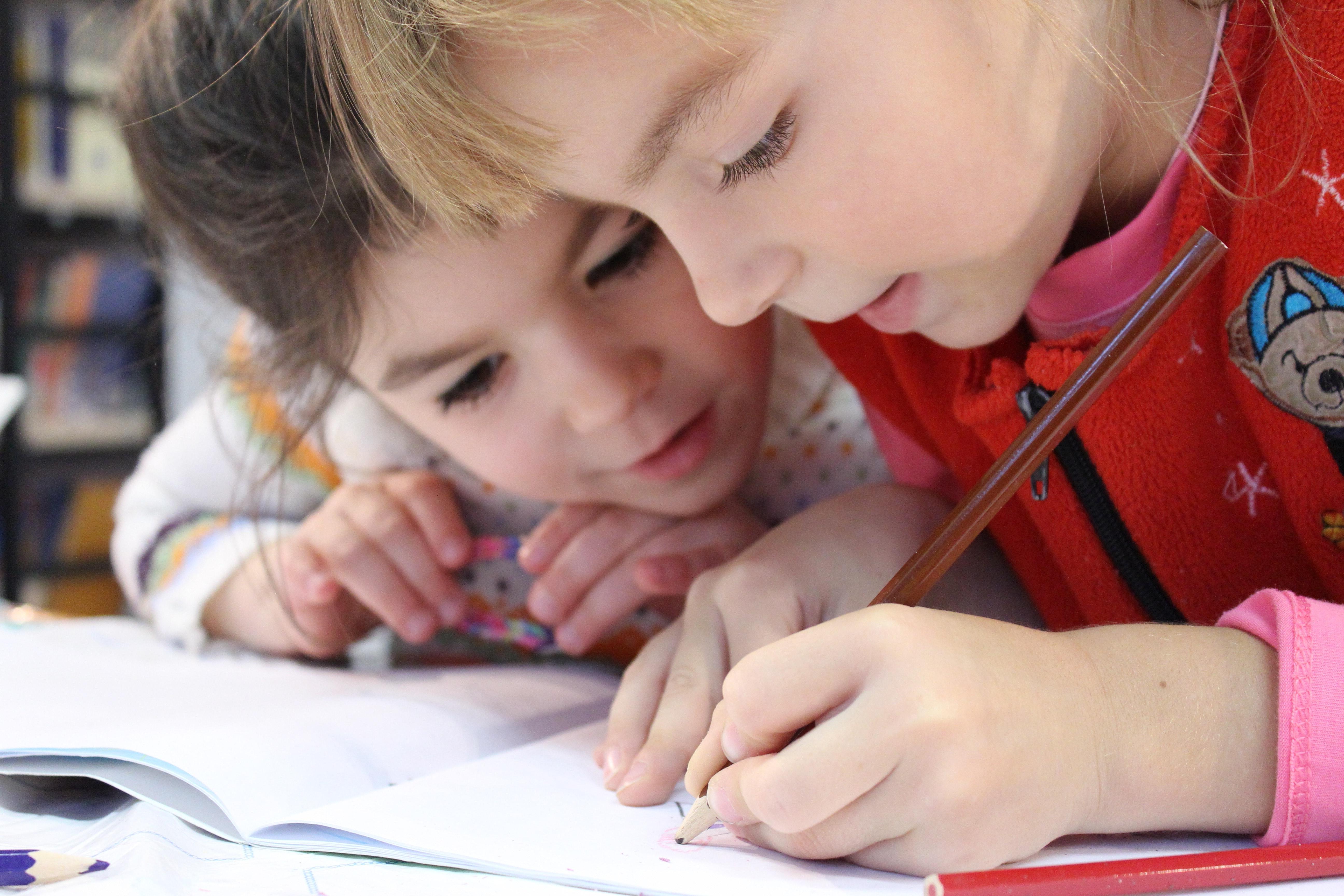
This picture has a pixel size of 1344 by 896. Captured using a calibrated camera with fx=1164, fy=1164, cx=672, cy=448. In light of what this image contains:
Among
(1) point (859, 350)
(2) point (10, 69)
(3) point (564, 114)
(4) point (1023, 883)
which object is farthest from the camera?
(2) point (10, 69)

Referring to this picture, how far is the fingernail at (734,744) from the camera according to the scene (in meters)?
0.38

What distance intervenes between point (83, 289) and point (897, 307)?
1768mm

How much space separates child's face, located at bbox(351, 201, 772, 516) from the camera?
1.88 ft

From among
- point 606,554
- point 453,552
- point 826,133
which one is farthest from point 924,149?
point 453,552

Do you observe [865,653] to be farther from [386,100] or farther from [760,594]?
[386,100]

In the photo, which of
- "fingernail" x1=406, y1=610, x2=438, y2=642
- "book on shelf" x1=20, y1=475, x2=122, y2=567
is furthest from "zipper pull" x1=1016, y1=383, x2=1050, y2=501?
"book on shelf" x1=20, y1=475, x2=122, y2=567

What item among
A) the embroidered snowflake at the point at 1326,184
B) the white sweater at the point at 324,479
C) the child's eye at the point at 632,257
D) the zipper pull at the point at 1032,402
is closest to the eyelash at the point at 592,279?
the child's eye at the point at 632,257

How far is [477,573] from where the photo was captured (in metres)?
0.85

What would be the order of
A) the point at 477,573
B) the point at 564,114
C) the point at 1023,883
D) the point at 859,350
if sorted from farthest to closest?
the point at 477,573 → the point at 859,350 → the point at 564,114 → the point at 1023,883

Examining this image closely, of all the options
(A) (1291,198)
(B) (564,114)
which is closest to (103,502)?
(B) (564,114)

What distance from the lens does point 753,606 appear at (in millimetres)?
499

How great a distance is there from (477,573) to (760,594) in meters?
0.39

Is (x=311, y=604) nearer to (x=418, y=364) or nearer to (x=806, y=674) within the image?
(x=418, y=364)

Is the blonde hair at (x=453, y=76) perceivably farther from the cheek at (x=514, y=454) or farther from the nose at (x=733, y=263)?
the cheek at (x=514, y=454)
